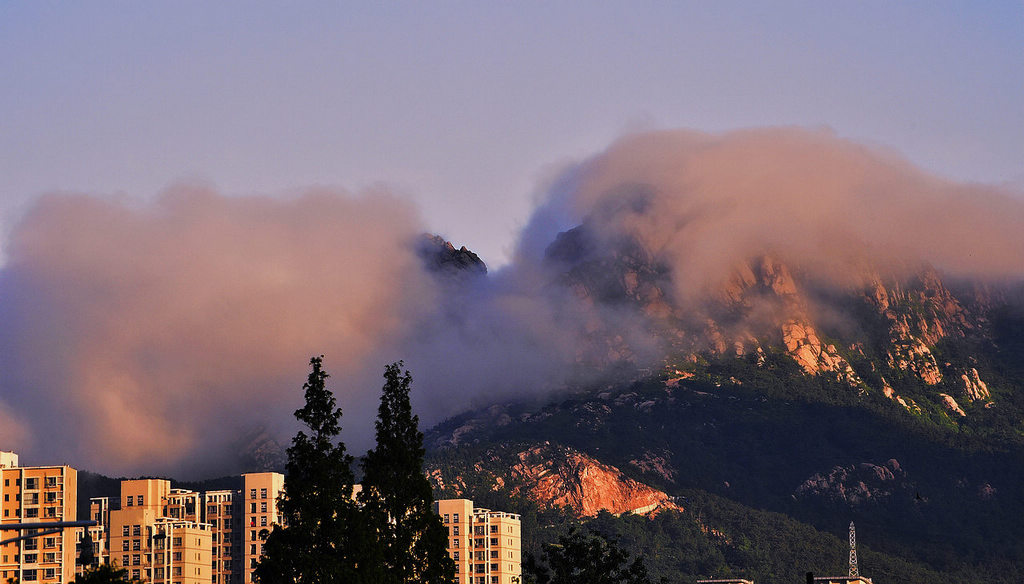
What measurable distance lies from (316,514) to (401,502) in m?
10.5

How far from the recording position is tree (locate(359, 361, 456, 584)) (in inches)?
5212

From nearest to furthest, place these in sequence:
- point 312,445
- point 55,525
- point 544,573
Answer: point 55,525
point 312,445
point 544,573

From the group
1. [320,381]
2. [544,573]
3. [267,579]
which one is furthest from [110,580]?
[544,573]

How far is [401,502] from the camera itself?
13488cm

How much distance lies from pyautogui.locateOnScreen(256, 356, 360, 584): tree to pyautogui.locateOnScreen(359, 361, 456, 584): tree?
13.5 ft

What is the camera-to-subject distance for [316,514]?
126 metres

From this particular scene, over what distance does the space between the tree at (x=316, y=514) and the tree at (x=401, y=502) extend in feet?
13.5

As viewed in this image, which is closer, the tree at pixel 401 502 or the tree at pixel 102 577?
the tree at pixel 102 577

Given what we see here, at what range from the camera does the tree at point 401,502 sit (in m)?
132

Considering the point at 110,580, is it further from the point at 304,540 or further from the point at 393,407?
the point at 393,407

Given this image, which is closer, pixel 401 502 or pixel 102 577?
pixel 102 577

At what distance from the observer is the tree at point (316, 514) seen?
123250 millimetres

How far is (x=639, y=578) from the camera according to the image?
554 ft

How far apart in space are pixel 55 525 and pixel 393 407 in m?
48.7
